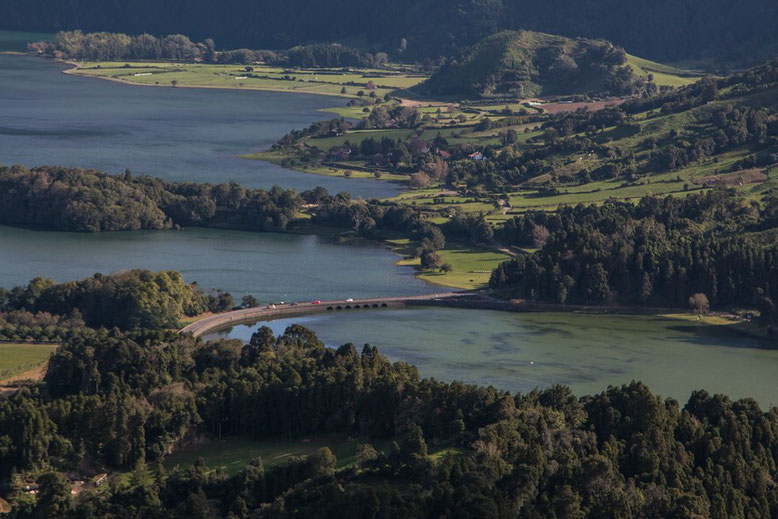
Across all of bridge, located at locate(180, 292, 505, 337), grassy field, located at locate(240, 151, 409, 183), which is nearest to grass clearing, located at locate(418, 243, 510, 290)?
bridge, located at locate(180, 292, 505, 337)

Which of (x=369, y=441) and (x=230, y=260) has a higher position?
(x=230, y=260)

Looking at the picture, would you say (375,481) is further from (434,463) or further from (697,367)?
(697,367)

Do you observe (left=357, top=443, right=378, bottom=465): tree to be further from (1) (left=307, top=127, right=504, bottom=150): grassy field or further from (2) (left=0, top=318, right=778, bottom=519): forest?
(1) (left=307, top=127, right=504, bottom=150): grassy field

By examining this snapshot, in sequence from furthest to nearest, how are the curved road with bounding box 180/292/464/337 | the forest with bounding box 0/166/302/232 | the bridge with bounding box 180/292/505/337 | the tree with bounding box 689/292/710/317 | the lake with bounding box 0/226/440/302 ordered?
the forest with bounding box 0/166/302/232, the lake with bounding box 0/226/440/302, the tree with bounding box 689/292/710/317, the bridge with bounding box 180/292/505/337, the curved road with bounding box 180/292/464/337

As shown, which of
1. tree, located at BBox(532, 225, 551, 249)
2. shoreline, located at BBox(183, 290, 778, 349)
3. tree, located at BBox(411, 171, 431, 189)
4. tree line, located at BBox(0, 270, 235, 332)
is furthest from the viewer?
tree, located at BBox(411, 171, 431, 189)

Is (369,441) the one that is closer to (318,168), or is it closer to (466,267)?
(466,267)

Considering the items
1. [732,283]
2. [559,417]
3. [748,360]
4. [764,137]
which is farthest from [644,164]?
[559,417]

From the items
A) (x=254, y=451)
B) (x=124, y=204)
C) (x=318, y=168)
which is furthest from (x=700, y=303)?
(x=318, y=168)
